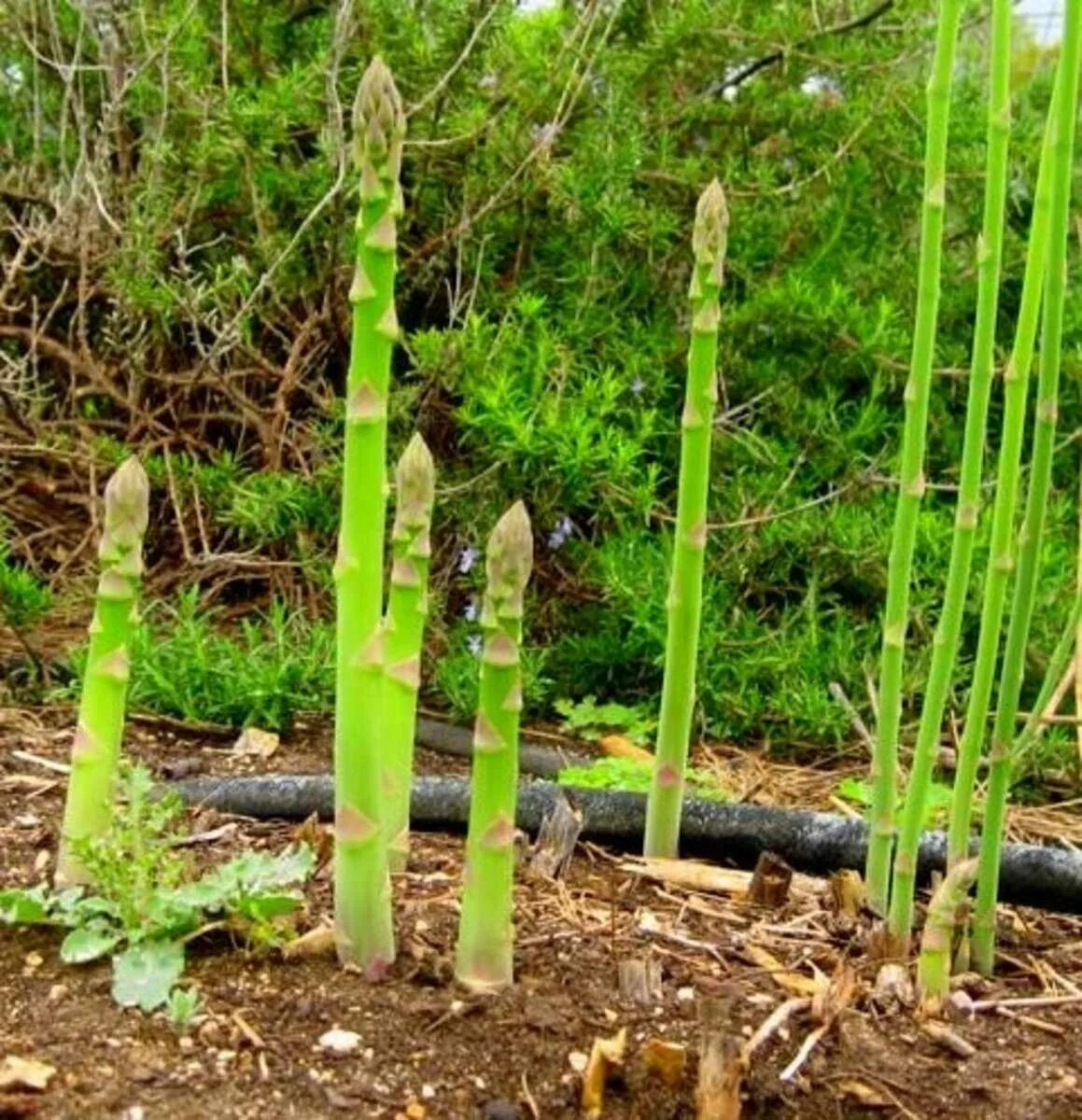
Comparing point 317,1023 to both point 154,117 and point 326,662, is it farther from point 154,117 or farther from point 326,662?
point 154,117

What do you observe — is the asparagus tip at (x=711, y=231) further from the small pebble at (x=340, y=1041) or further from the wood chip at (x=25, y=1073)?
the wood chip at (x=25, y=1073)

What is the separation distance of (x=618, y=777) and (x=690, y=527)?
708 millimetres

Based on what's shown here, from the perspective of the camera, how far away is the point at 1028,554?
1798 mm

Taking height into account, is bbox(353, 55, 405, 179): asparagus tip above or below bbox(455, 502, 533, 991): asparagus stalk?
above

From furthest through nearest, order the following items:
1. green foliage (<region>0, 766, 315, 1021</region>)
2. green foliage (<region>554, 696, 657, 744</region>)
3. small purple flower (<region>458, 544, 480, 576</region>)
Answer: small purple flower (<region>458, 544, 480, 576</region>) < green foliage (<region>554, 696, 657, 744</region>) < green foliage (<region>0, 766, 315, 1021</region>)

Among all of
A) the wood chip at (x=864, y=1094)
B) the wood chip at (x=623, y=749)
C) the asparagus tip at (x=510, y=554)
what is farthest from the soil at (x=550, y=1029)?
the wood chip at (x=623, y=749)

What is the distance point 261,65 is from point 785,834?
2.28 meters

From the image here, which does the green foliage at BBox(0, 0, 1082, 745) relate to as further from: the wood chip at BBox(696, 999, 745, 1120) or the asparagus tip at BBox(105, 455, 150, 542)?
the wood chip at BBox(696, 999, 745, 1120)

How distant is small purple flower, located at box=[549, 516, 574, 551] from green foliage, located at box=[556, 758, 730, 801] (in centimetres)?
67

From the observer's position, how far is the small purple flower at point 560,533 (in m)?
3.37

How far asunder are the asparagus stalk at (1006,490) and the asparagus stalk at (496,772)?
50cm

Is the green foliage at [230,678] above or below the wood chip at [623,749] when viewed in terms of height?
above

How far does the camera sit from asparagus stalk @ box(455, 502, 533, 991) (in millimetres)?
1579

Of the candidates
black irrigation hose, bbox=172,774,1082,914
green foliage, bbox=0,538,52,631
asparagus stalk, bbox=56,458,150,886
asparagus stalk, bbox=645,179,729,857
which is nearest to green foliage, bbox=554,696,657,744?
black irrigation hose, bbox=172,774,1082,914
